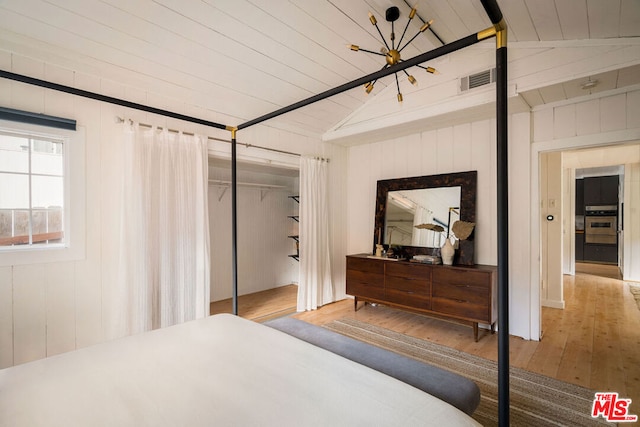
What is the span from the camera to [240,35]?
2.44m

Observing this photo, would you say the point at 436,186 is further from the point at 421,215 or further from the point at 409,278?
the point at 409,278

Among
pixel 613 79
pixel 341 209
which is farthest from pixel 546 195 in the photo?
pixel 341 209

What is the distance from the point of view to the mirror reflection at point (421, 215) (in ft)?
11.9

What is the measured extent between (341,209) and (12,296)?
366 cm

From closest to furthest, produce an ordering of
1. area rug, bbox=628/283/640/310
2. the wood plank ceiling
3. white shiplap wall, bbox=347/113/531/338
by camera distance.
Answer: the wood plank ceiling < white shiplap wall, bbox=347/113/531/338 < area rug, bbox=628/283/640/310

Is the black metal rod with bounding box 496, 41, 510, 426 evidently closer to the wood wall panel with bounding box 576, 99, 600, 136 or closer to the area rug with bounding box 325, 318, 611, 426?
the area rug with bounding box 325, 318, 611, 426

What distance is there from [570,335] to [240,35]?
14.1ft

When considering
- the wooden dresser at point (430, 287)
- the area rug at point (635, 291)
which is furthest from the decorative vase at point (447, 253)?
the area rug at point (635, 291)

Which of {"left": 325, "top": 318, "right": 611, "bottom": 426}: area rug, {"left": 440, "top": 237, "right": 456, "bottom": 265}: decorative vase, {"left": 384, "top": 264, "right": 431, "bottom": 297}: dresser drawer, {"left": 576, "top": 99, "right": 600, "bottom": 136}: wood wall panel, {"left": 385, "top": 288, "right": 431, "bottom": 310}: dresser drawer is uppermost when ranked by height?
{"left": 576, "top": 99, "right": 600, "bottom": 136}: wood wall panel

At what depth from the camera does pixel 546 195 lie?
4473mm

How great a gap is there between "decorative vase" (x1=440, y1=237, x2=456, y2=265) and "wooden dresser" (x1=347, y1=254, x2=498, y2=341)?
142mm

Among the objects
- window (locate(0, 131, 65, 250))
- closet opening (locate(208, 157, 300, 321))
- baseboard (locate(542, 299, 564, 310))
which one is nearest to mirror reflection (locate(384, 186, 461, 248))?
closet opening (locate(208, 157, 300, 321))

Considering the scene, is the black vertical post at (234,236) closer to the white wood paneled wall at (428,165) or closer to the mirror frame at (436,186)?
the mirror frame at (436,186)

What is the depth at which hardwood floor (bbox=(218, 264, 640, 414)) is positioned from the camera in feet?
7.82
